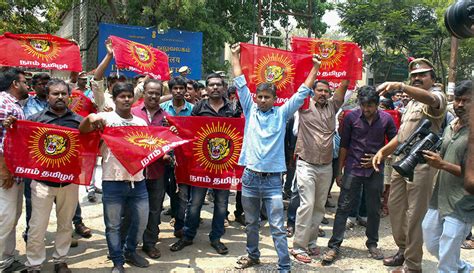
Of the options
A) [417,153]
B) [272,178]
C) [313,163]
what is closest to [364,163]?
[313,163]

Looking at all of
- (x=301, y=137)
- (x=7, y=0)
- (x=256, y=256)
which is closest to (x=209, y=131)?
(x=301, y=137)

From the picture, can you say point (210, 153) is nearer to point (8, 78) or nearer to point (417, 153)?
point (8, 78)

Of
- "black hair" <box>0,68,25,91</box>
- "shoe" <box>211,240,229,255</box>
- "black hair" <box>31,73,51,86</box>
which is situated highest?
"black hair" <box>31,73,51,86</box>

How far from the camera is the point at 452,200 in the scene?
3373 millimetres

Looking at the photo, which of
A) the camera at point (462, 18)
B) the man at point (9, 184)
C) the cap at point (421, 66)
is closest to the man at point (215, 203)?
the man at point (9, 184)

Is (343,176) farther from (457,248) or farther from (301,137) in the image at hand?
(457,248)

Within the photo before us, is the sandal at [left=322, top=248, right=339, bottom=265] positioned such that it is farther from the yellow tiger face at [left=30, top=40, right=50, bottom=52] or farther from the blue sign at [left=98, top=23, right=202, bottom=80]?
the blue sign at [left=98, top=23, right=202, bottom=80]

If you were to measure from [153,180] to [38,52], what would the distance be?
2954 mm

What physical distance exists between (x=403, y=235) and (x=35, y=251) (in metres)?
3.92

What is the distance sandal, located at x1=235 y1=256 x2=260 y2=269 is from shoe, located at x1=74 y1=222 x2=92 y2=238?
2.07 meters

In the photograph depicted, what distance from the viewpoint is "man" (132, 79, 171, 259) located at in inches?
189

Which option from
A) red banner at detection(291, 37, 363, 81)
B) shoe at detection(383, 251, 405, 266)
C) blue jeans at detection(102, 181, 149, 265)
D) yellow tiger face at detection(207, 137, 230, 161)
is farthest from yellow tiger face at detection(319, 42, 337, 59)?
blue jeans at detection(102, 181, 149, 265)

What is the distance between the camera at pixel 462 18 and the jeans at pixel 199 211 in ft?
10.8

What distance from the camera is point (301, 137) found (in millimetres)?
5000
